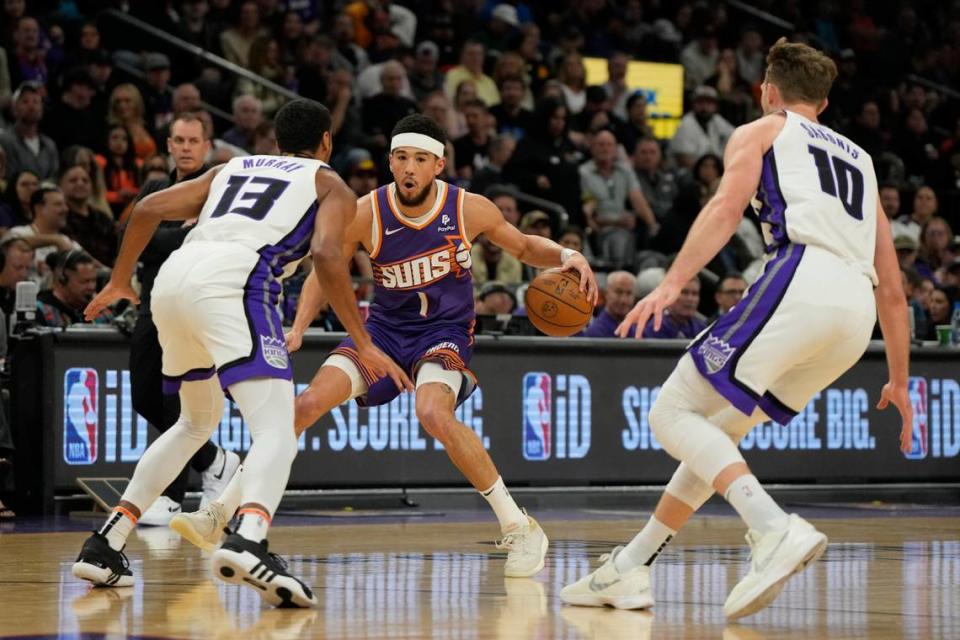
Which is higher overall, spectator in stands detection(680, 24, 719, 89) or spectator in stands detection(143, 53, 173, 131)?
spectator in stands detection(680, 24, 719, 89)

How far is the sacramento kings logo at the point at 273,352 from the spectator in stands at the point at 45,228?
645 centimetres

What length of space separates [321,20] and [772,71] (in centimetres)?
1278

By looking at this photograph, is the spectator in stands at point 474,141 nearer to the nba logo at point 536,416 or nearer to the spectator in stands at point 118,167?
the spectator in stands at point 118,167

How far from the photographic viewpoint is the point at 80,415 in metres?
10.6

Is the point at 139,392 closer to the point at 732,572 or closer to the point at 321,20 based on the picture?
the point at 732,572

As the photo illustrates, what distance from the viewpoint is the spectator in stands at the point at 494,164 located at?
15836 millimetres

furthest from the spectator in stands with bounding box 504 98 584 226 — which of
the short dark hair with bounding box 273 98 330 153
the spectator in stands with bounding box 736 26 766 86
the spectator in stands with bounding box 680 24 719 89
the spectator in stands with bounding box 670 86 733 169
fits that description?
the short dark hair with bounding box 273 98 330 153

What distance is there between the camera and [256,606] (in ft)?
19.6

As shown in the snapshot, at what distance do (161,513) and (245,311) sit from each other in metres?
4.11

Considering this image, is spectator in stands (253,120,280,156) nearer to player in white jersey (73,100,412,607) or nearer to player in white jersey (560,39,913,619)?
player in white jersey (73,100,412,607)

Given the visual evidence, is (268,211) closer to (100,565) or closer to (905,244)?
(100,565)

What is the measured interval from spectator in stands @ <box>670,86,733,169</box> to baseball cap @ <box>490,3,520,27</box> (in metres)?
2.41

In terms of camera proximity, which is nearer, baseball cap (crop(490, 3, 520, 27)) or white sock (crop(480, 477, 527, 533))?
white sock (crop(480, 477, 527, 533))

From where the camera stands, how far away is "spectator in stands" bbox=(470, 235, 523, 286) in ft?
47.4
